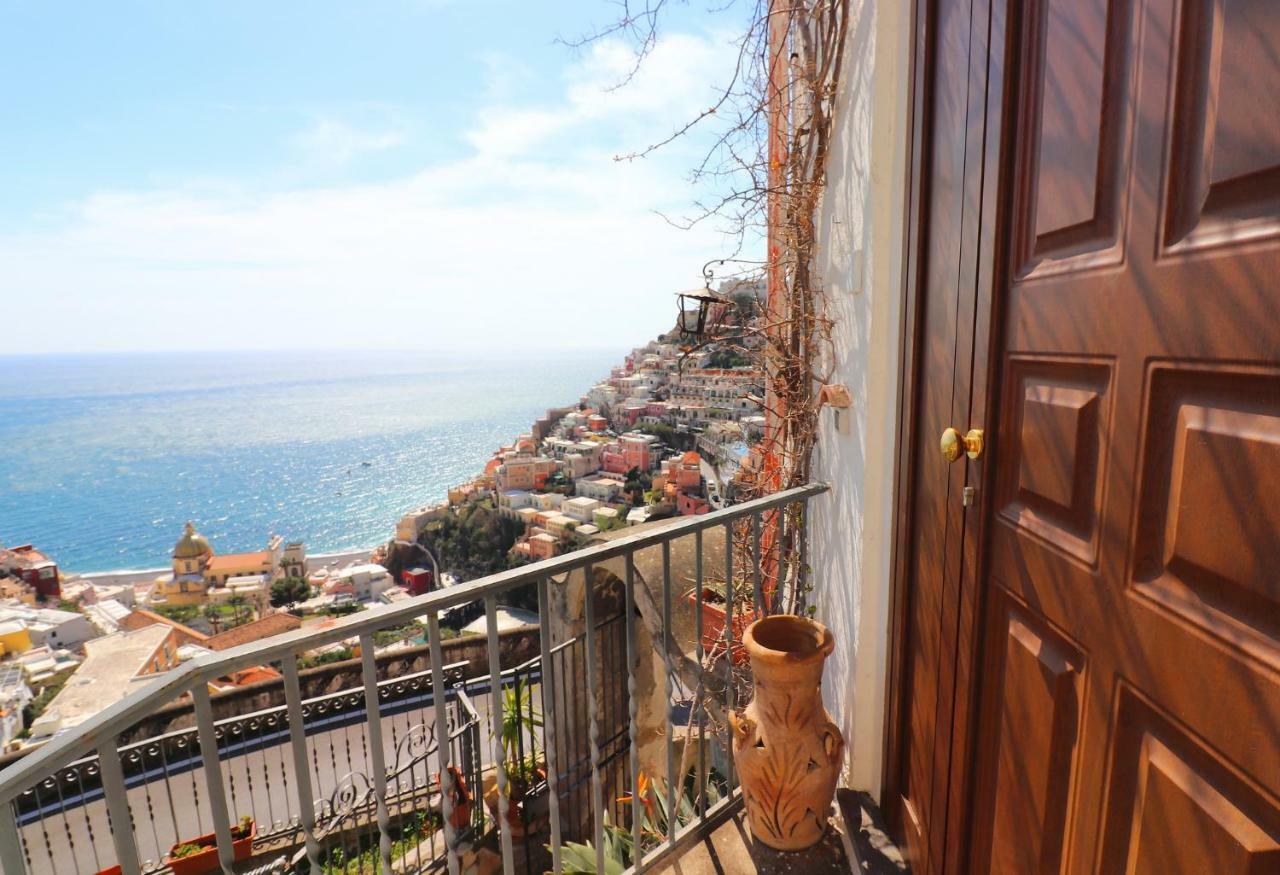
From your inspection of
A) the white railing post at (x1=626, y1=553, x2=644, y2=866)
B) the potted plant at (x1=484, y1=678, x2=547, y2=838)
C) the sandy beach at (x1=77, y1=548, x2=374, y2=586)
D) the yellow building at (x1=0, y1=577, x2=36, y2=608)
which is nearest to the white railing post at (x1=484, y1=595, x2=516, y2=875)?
the white railing post at (x1=626, y1=553, x2=644, y2=866)

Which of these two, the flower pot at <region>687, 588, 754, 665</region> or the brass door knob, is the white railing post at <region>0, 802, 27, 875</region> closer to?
the brass door knob

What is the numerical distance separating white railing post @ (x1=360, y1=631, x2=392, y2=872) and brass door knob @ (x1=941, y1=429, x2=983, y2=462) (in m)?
1.11

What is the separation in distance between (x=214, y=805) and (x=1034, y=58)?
1.74 m

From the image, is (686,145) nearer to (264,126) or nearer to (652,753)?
(652,753)

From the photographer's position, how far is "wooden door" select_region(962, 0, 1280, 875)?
23.4 inches

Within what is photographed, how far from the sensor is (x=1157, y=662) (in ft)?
2.37

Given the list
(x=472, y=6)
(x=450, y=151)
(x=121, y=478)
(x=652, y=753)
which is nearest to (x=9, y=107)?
(x=121, y=478)

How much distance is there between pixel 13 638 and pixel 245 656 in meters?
20.9

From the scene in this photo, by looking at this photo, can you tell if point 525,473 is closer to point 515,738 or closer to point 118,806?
point 515,738

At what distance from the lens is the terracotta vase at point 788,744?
1564 millimetres

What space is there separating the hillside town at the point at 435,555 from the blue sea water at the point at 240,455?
1154cm

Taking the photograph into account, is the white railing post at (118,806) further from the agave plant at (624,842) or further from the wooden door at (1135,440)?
the wooden door at (1135,440)

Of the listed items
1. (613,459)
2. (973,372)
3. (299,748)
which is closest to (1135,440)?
(973,372)

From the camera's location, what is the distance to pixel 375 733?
111cm
